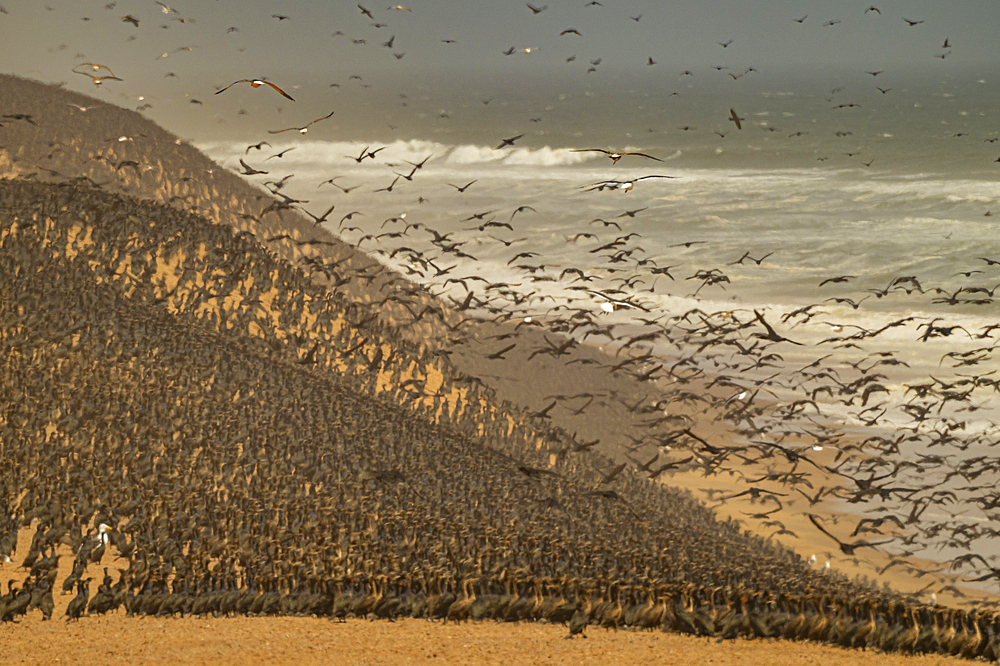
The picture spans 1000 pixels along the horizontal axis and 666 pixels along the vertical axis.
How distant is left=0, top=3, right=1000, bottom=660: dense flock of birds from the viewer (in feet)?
42.9

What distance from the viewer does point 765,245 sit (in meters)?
64.0

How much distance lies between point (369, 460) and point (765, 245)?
5047 cm

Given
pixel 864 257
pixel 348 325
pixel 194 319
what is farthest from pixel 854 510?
pixel 864 257

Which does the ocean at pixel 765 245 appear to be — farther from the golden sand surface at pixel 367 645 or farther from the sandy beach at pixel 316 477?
the golden sand surface at pixel 367 645

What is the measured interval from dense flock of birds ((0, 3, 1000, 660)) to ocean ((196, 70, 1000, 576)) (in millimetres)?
578

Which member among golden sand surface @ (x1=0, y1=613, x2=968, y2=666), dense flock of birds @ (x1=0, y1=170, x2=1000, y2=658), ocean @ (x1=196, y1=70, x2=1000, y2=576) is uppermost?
ocean @ (x1=196, y1=70, x2=1000, y2=576)

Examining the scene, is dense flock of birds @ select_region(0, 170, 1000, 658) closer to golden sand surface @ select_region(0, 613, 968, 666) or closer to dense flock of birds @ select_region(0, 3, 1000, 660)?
dense flock of birds @ select_region(0, 3, 1000, 660)

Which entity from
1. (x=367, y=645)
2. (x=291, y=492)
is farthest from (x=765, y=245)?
(x=367, y=645)

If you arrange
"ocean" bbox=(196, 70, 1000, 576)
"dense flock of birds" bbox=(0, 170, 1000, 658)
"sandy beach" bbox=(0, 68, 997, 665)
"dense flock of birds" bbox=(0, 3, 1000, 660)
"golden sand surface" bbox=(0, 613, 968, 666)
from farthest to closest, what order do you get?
"ocean" bbox=(196, 70, 1000, 576) < "dense flock of birds" bbox=(0, 3, 1000, 660) < "dense flock of birds" bbox=(0, 170, 1000, 658) < "sandy beach" bbox=(0, 68, 997, 665) < "golden sand surface" bbox=(0, 613, 968, 666)

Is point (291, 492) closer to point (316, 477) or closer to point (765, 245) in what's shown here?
point (316, 477)

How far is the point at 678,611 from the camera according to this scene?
42.2 ft

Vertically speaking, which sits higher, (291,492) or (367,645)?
(291,492)

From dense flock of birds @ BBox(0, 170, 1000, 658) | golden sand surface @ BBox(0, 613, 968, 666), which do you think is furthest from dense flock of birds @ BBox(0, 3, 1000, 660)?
golden sand surface @ BBox(0, 613, 968, 666)

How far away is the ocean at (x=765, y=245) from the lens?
28000 millimetres
